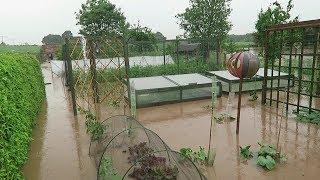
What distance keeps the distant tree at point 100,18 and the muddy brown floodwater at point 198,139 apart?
93.2 feet

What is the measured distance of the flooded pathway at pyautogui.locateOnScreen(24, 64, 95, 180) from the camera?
6.54 m

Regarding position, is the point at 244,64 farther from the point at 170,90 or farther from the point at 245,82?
the point at 245,82

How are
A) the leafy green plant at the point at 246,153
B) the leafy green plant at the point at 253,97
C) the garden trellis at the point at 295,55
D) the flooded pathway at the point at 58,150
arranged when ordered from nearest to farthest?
the flooded pathway at the point at 58,150, the leafy green plant at the point at 246,153, the garden trellis at the point at 295,55, the leafy green plant at the point at 253,97

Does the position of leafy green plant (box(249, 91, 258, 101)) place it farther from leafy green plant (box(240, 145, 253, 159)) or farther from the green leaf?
the green leaf

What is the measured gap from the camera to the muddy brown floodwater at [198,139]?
6410 millimetres

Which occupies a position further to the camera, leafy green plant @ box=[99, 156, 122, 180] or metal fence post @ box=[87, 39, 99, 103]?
metal fence post @ box=[87, 39, 99, 103]

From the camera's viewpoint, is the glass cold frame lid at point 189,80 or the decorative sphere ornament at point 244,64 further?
the glass cold frame lid at point 189,80

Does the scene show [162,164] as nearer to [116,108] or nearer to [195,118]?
[195,118]

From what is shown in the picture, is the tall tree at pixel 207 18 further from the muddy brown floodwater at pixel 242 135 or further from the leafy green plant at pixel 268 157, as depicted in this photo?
the leafy green plant at pixel 268 157

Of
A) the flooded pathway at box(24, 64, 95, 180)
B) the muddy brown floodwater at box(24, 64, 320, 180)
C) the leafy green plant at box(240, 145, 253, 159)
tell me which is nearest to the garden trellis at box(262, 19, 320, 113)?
the muddy brown floodwater at box(24, 64, 320, 180)

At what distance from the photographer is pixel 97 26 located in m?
40.3

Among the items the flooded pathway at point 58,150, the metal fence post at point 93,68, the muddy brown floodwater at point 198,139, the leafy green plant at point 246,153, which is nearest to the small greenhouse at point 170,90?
the muddy brown floodwater at point 198,139

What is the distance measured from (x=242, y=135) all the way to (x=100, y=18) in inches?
1335

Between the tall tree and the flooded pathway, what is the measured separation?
51.2 ft
